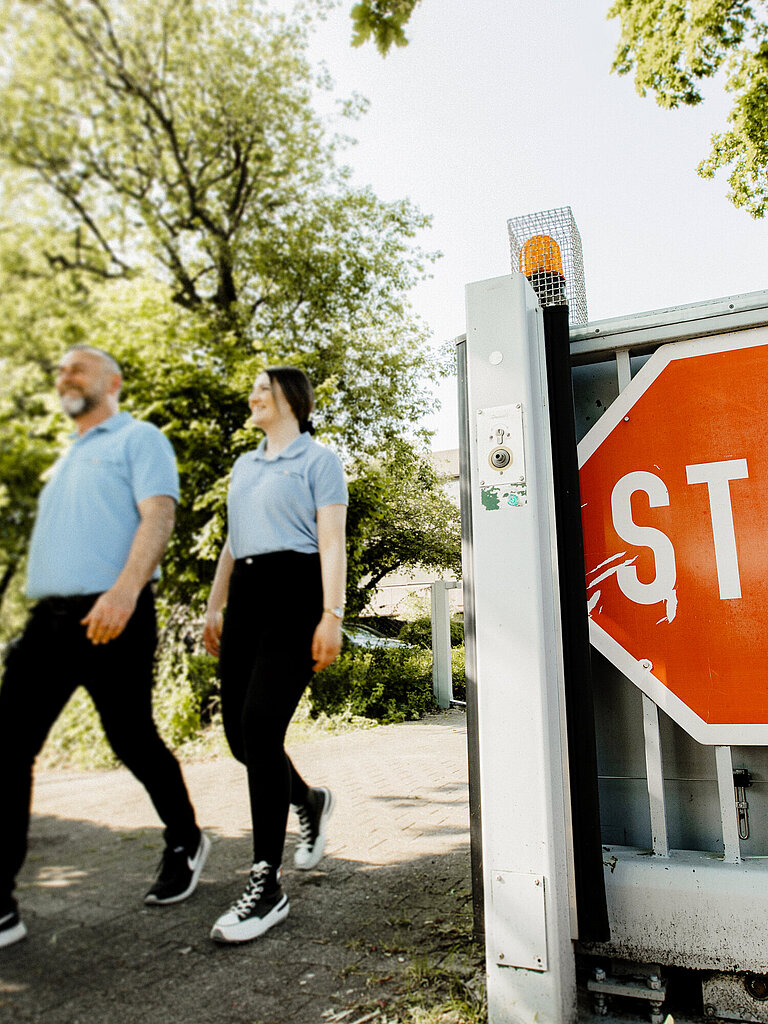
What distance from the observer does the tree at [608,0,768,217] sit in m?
6.38

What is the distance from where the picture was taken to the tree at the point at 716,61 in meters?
6.38

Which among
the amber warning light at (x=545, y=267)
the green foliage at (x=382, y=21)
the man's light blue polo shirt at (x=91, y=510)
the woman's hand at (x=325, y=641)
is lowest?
the woman's hand at (x=325, y=641)

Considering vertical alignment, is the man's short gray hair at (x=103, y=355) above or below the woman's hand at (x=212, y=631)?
above

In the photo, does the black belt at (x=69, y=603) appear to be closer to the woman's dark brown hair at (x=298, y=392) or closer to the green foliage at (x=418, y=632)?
the woman's dark brown hair at (x=298, y=392)

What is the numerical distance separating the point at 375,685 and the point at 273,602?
0.34 metres

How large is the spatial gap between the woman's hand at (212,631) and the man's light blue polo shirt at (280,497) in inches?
4.0

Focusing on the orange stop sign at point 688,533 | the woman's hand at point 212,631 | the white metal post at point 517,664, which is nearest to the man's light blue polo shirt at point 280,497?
the woman's hand at point 212,631

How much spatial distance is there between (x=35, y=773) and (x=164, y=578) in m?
0.28

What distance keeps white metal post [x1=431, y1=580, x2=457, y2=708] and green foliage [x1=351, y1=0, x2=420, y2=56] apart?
1.24m

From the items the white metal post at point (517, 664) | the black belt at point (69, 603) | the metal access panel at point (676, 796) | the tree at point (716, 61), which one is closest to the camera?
the black belt at point (69, 603)

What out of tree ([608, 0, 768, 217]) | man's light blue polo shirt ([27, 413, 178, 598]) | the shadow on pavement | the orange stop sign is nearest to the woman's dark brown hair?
man's light blue polo shirt ([27, 413, 178, 598])

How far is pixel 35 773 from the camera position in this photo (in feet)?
2.84

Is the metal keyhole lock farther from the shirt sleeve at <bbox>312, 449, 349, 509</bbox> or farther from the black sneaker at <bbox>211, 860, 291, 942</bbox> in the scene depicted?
the black sneaker at <bbox>211, 860, 291, 942</bbox>

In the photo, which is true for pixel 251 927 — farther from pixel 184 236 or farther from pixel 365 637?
pixel 184 236
